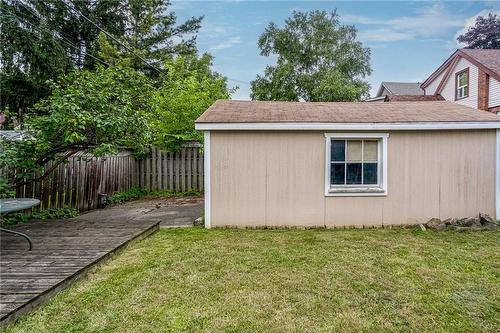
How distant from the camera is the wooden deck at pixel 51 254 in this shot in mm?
2980

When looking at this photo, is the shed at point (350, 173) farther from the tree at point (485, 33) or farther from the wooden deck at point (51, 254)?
the tree at point (485, 33)

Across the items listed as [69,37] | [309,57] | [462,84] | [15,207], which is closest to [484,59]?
[462,84]

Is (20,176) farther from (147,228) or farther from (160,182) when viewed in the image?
(160,182)

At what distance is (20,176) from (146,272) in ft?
12.2

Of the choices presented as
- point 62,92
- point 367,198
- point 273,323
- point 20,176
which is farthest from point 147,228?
point 367,198

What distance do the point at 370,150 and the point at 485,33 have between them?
3731 centimetres

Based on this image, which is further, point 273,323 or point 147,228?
point 147,228

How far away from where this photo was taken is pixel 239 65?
2800 cm

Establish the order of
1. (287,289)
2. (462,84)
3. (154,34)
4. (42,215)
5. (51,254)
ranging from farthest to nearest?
1. (154,34)
2. (462,84)
3. (42,215)
4. (51,254)
5. (287,289)

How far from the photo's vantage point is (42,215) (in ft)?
21.3

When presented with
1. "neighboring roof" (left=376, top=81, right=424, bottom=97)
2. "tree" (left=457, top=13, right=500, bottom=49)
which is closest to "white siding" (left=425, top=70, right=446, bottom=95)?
"neighboring roof" (left=376, top=81, right=424, bottom=97)

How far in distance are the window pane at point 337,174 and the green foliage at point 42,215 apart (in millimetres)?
5821

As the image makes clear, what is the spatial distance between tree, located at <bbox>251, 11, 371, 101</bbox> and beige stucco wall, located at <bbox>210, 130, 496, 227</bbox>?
749 inches

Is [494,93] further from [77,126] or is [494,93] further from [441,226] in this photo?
[77,126]
